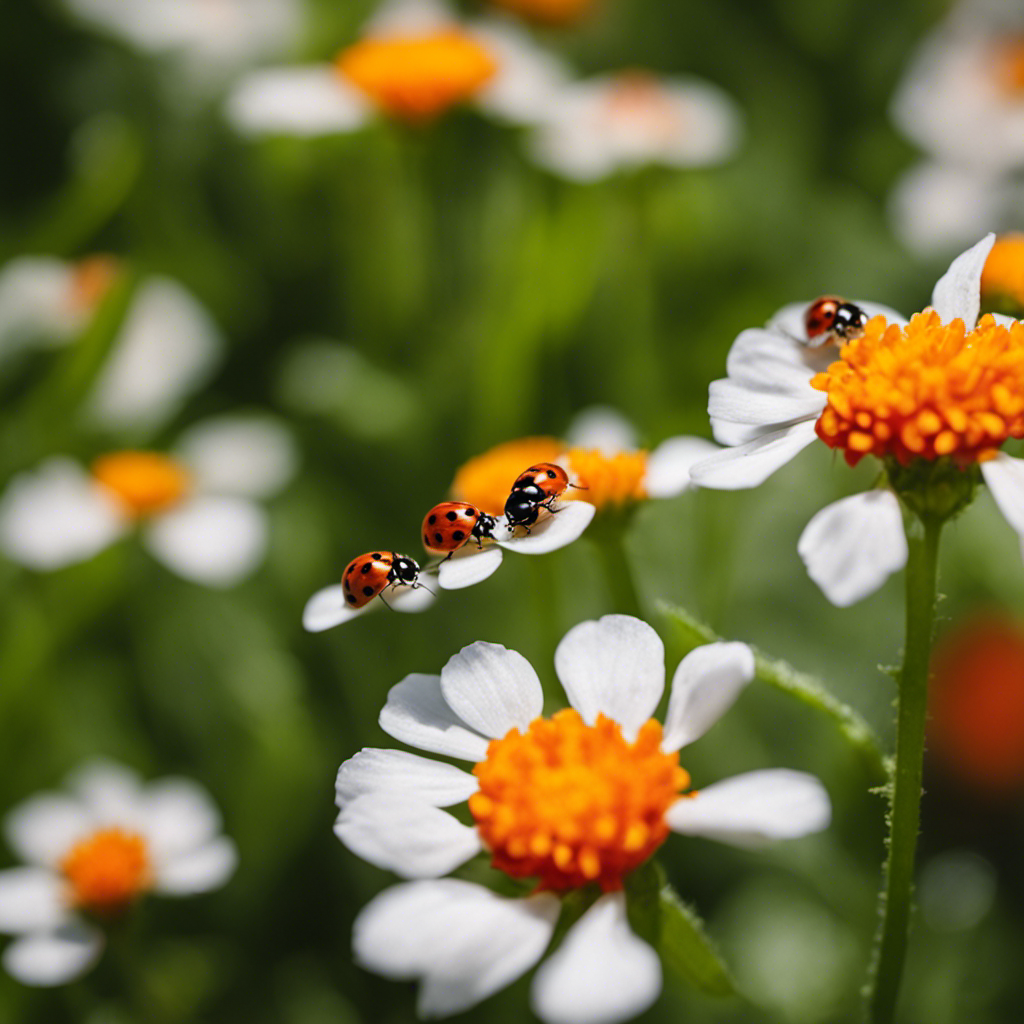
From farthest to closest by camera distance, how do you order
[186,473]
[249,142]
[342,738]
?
[249,142] < [186,473] < [342,738]

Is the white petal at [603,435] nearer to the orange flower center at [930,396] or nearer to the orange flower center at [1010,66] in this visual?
the orange flower center at [930,396]

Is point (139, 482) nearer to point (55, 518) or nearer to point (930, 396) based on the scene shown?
point (55, 518)

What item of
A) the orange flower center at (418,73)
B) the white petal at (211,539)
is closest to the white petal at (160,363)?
the white petal at (211,539)

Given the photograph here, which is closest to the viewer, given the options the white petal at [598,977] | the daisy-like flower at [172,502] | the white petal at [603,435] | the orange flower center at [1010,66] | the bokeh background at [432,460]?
the white petal at [598,977]

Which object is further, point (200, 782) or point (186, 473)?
point (186, 473)

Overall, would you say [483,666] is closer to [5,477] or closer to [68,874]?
[68,874]

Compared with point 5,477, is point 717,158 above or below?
above

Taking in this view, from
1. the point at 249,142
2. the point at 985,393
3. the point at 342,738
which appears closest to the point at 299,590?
the point at 342,738
